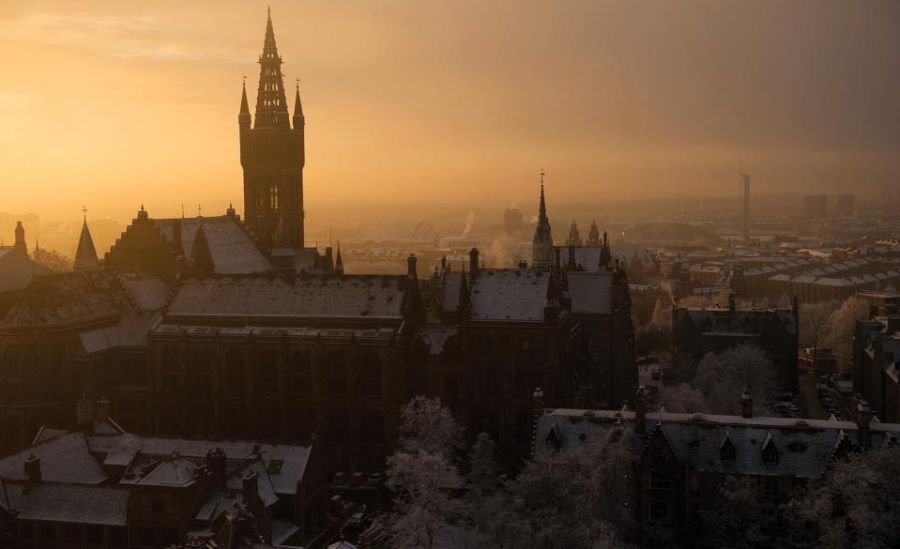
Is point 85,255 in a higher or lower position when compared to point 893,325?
higher

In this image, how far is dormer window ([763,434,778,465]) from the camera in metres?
61.2

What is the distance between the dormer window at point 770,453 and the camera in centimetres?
6122

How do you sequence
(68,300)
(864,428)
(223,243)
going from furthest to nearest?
(223,243) < (68,300) < (864,428)

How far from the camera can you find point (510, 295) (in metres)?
85.7

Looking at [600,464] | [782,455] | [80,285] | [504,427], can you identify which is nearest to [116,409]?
[80,285]

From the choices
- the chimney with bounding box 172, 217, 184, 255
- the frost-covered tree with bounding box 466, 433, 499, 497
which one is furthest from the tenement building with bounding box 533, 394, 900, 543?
the chimney with bounding box 172, 217, 184, 255

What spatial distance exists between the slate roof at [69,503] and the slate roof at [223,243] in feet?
131

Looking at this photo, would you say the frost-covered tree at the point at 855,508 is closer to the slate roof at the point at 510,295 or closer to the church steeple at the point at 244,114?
the slate roof at the point at 510,295

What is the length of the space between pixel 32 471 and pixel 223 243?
45.8 m

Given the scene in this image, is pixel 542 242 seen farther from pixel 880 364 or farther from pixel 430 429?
pixel 430 429

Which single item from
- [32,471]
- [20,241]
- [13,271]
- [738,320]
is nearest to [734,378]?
[738,320]

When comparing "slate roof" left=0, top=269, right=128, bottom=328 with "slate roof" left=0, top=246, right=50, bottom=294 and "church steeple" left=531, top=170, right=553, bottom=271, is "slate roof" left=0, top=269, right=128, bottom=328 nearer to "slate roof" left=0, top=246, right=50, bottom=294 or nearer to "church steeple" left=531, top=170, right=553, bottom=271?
"slate roof" left=0, top=246, right=50, bottom=294

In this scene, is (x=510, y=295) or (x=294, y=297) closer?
(x=510, y=295)

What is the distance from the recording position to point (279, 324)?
291 feet
